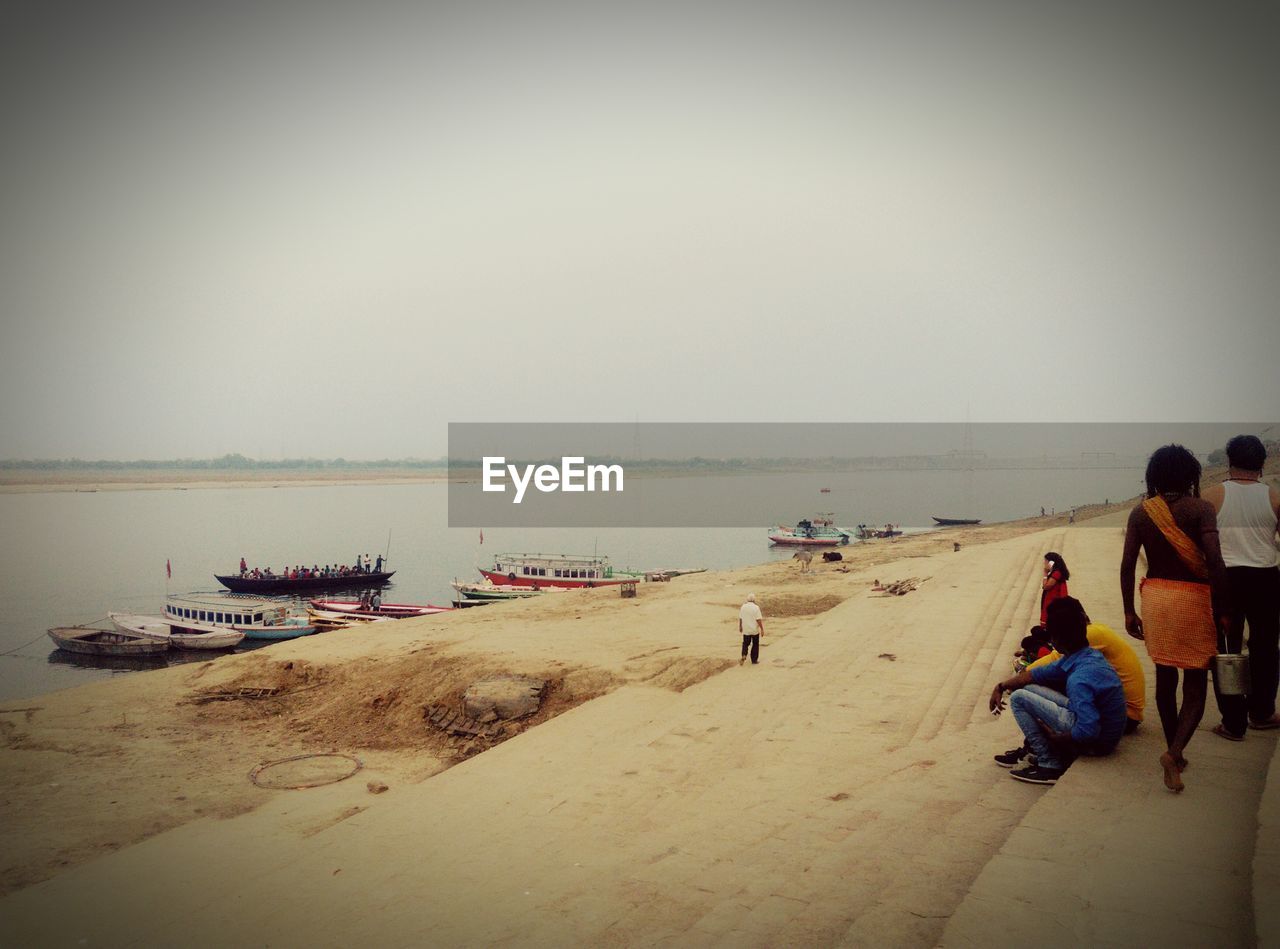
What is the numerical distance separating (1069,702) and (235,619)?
3804 centimetres

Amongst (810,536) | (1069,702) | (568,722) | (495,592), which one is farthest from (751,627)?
(810,536)

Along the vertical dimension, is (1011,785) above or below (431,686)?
above

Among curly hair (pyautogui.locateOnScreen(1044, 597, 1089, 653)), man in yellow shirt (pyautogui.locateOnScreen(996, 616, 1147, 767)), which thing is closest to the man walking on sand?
man in yellow shirt (pyautogui.locateOnScreen(996, 616, 1147, 767))

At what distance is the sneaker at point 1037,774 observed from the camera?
6.40m

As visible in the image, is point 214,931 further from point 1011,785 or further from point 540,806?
point 1011,785

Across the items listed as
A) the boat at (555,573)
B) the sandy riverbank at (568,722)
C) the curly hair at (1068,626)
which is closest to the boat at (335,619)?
the boat at (555,573)

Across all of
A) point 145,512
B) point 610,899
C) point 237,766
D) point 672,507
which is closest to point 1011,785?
point 610,899

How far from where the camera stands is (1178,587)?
17.6 ft

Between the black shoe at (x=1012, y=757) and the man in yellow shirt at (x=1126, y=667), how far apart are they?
84 cm

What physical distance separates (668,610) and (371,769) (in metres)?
10.8

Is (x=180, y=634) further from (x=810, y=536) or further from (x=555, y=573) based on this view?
(x=810, y=536)

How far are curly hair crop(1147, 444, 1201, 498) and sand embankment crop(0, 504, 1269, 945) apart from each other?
8.99ft

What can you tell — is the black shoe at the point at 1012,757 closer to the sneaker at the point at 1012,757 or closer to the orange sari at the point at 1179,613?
the sneaker at the point at 1012,757

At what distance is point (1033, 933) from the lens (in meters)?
4.05
